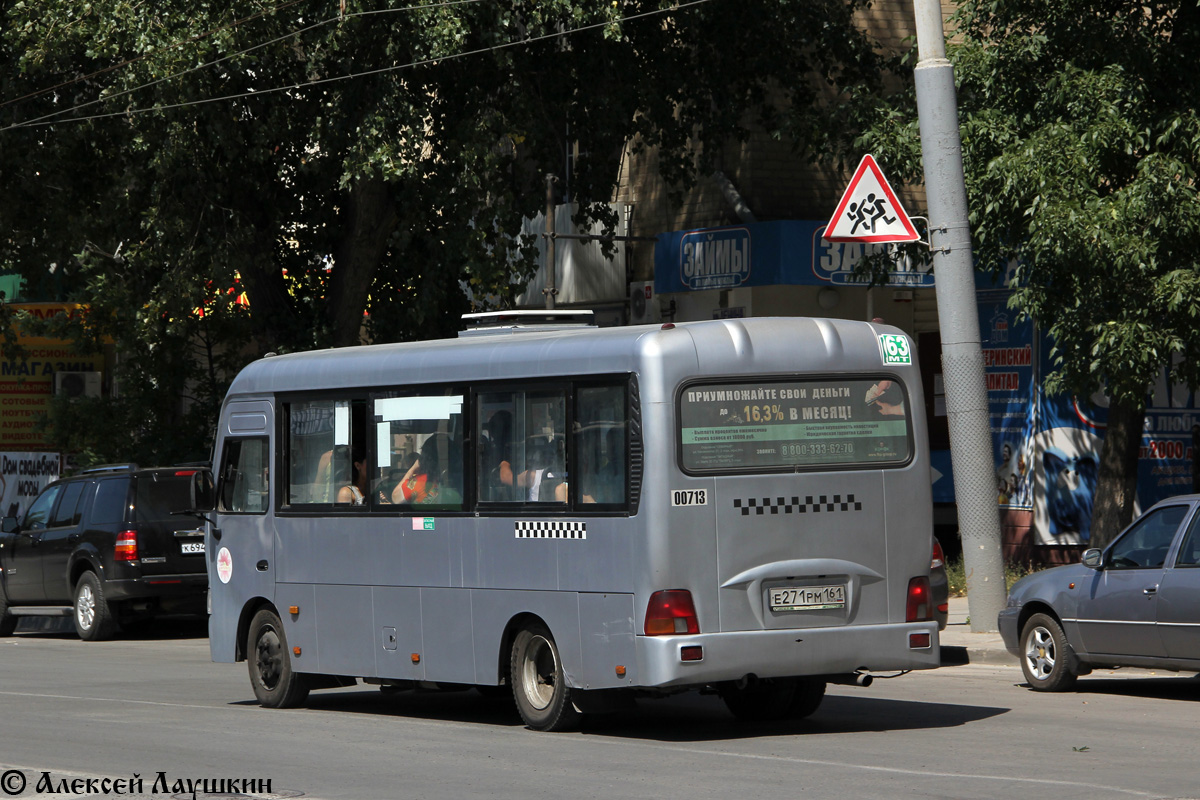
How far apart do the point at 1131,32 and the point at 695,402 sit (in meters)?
9.02

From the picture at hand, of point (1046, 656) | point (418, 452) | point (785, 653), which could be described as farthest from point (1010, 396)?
point (785, 653)

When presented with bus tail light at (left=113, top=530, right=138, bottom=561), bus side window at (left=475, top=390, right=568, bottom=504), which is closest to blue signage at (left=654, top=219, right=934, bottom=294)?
bus tail light at (left=113, top=530, right=138, bottom=561)

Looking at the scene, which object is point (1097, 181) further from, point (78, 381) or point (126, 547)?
point (78, 381)

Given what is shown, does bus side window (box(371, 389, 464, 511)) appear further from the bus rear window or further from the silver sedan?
the silver sedan

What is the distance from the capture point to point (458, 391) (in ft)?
38.6

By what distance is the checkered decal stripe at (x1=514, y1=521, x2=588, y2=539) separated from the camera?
423 inches

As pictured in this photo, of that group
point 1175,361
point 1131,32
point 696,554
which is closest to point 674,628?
point 696,554

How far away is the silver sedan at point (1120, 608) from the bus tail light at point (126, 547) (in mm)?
10676

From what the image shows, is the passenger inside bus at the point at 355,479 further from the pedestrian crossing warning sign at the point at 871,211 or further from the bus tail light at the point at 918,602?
the pedestrian crossing warning sign at the point at 871,211

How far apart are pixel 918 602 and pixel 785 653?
1100mm

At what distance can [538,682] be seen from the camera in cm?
1124

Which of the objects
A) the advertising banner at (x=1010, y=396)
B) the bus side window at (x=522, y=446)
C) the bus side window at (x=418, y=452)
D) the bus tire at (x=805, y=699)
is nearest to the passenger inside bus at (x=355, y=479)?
the bus side window at (x=418, y=452)

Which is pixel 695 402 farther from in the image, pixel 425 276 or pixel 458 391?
pixel 425 276

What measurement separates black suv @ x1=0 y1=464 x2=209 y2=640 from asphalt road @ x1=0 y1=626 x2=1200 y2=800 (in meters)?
5.09
